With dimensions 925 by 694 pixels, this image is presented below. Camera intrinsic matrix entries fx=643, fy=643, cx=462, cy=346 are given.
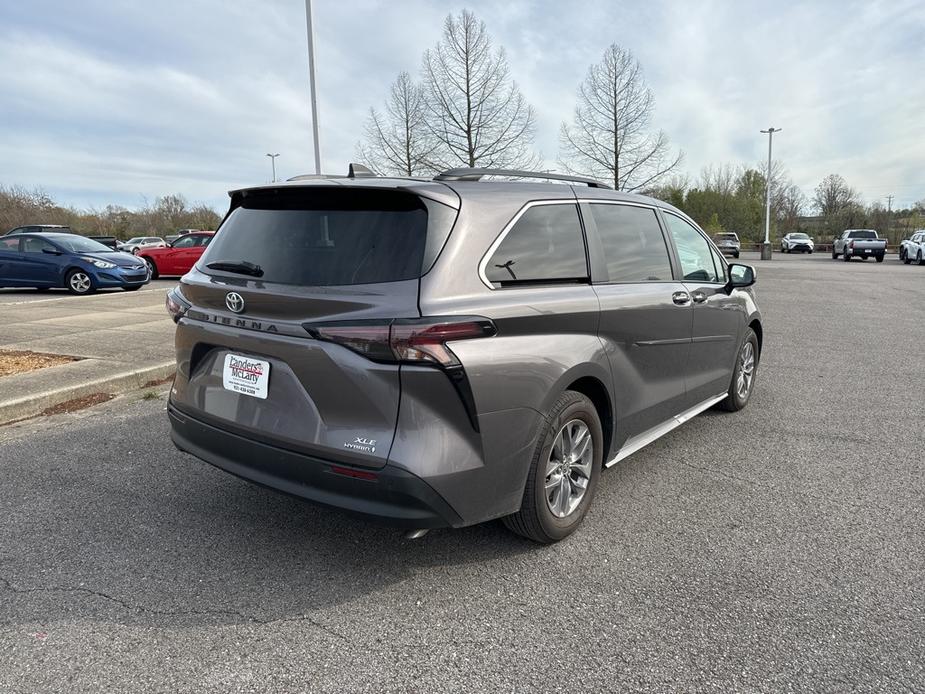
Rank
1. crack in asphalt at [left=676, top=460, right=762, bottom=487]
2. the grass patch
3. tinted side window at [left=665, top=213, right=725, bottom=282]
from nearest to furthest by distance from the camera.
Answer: crack in asphalt at [left=676, top=460, right=762, bottom=487] < tinted side window at [left=665, top=213, right=725, bottom=282] < the grass patch

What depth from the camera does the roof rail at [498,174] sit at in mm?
3021

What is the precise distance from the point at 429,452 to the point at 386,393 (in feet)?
0.94

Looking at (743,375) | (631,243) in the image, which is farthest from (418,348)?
(743,375)

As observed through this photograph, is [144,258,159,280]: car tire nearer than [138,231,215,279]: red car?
No

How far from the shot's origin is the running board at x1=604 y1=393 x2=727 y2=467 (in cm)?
363

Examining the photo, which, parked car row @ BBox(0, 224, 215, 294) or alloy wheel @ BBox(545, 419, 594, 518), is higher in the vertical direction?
parked car row @ BBox(0, 224, 215, 294)

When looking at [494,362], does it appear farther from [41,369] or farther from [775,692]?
[41,369]

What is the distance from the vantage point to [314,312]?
261 centimetres

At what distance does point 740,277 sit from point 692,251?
0.71 meters

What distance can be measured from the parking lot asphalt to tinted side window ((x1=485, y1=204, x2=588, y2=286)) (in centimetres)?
133

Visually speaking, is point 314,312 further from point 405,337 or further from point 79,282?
point 79,282

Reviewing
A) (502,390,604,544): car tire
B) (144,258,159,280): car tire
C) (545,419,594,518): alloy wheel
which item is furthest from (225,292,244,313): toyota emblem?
(144,258,159,280): car tire

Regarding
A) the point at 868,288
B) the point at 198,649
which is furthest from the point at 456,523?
the point at 868,288

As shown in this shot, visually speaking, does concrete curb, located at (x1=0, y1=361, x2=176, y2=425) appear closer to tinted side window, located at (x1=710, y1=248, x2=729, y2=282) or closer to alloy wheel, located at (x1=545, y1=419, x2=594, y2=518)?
alloy wheel, located at (x1=545, y1=419, x2=594, y2=518)
